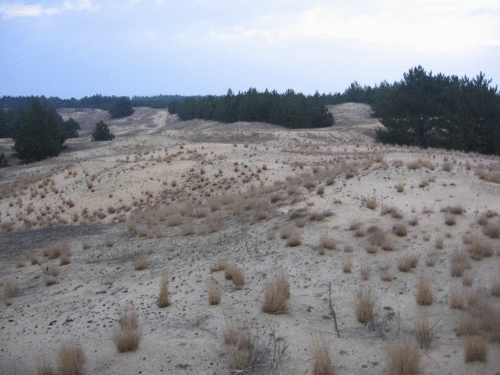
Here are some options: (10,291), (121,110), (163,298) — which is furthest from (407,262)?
(121,110)

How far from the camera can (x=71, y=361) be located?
4.62 m

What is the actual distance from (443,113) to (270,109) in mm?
28751

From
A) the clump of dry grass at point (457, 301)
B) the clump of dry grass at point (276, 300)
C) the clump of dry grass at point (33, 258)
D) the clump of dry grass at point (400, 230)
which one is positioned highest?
the clump of dry grass at point (400, 230)

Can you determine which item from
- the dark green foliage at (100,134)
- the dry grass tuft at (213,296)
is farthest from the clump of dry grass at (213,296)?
the dark green foliage at (100,134)

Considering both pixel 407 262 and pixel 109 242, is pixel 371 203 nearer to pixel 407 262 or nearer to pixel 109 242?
pixel 407 262

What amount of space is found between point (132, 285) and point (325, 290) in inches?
139

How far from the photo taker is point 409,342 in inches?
180

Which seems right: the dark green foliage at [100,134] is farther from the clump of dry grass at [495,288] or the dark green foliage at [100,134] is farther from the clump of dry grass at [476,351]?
the clump of dry grass at [476,351]

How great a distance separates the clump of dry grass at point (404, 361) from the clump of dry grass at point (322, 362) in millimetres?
579

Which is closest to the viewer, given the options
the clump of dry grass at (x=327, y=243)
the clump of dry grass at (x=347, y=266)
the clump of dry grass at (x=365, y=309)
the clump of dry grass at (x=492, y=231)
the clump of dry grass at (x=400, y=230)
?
the clump of dry grass at (x=365, y=309)

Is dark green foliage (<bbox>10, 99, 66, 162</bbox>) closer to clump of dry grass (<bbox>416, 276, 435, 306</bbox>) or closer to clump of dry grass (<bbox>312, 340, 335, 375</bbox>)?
clump of dry grass (<bbox>416, 276, 435, 306</bbox>)

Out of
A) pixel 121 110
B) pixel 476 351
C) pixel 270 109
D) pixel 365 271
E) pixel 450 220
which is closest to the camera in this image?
pixel 476 351

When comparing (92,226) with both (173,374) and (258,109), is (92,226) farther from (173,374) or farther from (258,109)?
(258,109)

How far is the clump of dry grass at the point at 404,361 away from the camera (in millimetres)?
4105
